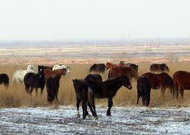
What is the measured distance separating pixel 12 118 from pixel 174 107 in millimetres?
6608

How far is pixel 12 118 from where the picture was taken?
15555 millimetres

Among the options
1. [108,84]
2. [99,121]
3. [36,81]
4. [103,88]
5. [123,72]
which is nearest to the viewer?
[99,121]

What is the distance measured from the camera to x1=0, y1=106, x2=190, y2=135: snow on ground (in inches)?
504

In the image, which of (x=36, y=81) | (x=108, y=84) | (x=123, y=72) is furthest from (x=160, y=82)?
(x=123, y=72)

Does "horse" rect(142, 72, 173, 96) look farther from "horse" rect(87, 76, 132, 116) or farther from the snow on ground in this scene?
"horse" rect(87, 76, 132, 116)

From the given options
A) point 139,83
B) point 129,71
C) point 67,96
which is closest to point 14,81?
point 129,71

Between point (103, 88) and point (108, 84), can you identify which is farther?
point (108, 84)

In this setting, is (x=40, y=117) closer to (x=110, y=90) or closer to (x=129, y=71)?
(x=110, y=90)

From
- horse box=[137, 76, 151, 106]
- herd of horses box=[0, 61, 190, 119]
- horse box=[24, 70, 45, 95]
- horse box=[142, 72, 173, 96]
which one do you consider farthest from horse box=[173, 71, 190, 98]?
horse box=[24, 70, 45, 95]

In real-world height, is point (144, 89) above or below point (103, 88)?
below

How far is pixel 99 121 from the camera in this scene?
14.6 m

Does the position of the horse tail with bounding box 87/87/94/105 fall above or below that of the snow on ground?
above

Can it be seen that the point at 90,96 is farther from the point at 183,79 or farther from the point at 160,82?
the point at 183,79

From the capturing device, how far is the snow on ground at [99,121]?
1280 centimetres
